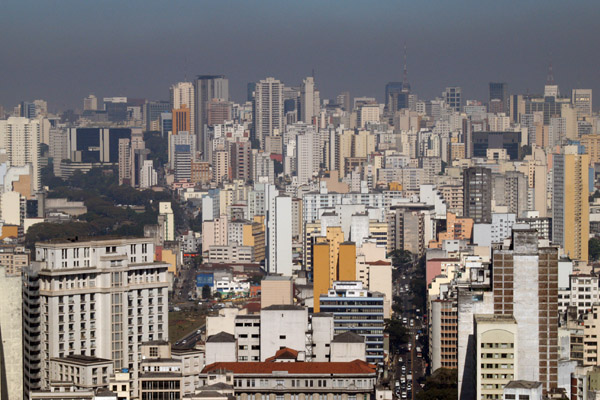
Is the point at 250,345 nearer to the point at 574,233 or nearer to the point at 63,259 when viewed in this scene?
the point at 63,259

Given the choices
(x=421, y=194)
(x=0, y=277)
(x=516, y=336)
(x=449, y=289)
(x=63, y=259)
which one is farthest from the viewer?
(x=421, y=194)

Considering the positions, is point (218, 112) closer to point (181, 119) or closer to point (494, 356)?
point (181, 119)

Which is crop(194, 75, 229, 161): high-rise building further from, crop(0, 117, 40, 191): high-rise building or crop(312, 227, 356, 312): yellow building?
crop(312, 227, 356, 312): yellow building

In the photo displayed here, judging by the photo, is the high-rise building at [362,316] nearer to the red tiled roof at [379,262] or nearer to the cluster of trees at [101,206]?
the red tiled roof at [379,262]

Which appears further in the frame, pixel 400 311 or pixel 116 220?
pixel 116 220

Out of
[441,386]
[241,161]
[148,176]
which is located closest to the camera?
[441,386]

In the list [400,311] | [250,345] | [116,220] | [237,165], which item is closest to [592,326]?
[250,345]

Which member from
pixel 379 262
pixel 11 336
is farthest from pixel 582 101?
pixel 11 336
